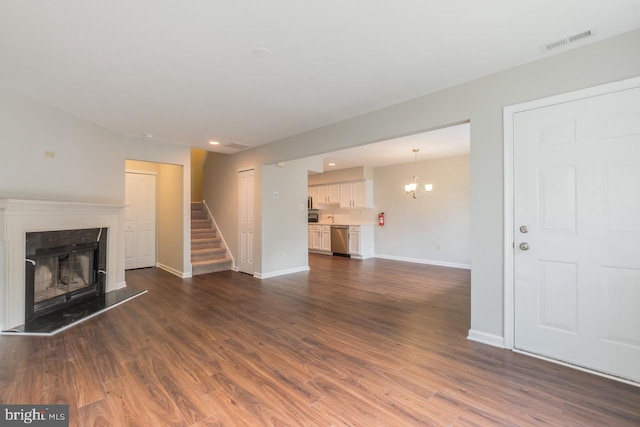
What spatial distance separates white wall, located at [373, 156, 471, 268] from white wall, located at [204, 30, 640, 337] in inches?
142

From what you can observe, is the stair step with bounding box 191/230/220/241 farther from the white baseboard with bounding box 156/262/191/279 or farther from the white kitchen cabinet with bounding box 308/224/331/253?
the white kitchen cabinet with bounding box 308/224/331/253

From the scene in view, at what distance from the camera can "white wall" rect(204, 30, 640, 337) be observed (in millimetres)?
2164

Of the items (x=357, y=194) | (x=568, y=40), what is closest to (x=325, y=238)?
(x=357, y=194)

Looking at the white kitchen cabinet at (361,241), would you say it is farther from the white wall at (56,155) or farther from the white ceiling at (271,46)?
the white wall at (56,155)

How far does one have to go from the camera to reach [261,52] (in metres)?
2.29

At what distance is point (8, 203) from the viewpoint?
9.34 ft

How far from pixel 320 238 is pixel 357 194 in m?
1.81

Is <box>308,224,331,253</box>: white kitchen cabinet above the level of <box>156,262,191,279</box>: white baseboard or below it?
above

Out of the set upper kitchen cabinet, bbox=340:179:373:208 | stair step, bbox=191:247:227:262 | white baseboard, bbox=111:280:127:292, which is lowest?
white baseboard, bbox=111:280:127:292

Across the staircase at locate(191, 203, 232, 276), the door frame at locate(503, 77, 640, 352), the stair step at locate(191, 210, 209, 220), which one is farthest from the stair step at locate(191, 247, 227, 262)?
the door frame at locate(503, 77, 640, 352)

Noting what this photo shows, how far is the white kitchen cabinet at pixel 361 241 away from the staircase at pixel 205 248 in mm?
3326

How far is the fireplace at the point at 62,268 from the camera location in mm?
3197

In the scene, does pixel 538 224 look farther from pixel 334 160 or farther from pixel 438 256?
pixel 334 160

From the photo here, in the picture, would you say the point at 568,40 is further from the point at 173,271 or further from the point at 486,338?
the point at 173,271
